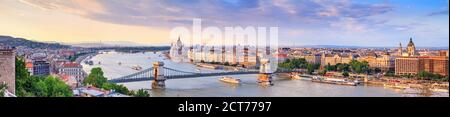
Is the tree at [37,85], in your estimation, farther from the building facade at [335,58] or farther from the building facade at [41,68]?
the building facade at [335,58]

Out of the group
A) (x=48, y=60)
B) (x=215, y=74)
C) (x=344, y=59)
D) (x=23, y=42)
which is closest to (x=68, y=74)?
(x=48, y=60)

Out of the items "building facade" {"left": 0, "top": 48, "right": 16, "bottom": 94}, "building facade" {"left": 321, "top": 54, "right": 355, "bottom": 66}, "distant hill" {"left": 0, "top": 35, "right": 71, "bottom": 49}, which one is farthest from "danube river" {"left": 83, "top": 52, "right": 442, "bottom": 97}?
"building facade" {"left": 0, "top": 48, "right": 16, "bottom": 94}

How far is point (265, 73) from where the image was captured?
4070mm

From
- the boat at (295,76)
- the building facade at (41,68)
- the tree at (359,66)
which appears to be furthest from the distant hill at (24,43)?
the tree at (359,66)

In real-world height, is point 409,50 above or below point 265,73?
above

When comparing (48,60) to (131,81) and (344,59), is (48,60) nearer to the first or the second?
(131,81)

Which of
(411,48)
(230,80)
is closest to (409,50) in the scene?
(411,48)

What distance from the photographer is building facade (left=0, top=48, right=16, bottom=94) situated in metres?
2.84

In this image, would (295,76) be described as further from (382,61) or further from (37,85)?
(37,85)

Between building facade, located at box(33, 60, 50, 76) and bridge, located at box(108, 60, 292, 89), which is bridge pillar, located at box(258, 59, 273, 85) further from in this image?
building facade, located at box(33, 60, 50, 76)

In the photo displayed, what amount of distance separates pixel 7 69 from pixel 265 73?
1948 mm

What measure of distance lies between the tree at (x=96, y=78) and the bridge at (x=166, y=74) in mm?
99
